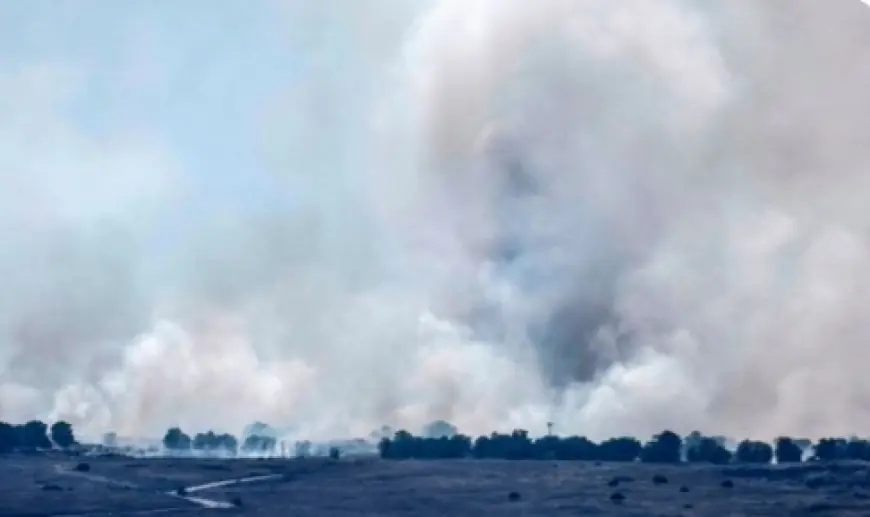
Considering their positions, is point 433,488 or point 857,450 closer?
point 433,488

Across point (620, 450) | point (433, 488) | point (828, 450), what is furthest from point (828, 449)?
point (433, 488)

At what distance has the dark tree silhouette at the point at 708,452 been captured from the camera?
182 m

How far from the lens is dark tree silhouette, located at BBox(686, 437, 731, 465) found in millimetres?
182000

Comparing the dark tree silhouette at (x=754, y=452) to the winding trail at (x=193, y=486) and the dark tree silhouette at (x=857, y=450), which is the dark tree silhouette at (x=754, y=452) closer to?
the dark tree silhouette at (x=857, y=450)

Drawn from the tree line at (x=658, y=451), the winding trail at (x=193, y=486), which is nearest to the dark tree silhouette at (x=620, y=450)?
the tree line at (x=658, y=451)

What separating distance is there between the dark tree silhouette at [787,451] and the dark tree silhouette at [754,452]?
1299 mm

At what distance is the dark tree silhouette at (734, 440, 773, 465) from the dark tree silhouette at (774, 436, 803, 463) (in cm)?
130

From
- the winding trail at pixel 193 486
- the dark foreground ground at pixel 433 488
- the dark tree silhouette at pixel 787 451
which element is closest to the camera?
the dark foreground ground at pixel 433 488

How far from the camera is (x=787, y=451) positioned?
18012 centimetres

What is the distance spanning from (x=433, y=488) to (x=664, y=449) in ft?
204

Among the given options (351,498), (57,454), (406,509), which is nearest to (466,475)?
(351,498)

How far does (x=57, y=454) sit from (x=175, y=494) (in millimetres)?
73266

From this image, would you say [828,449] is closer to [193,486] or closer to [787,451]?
[787,451]

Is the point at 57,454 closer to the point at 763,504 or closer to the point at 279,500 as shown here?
the point at 279,500
